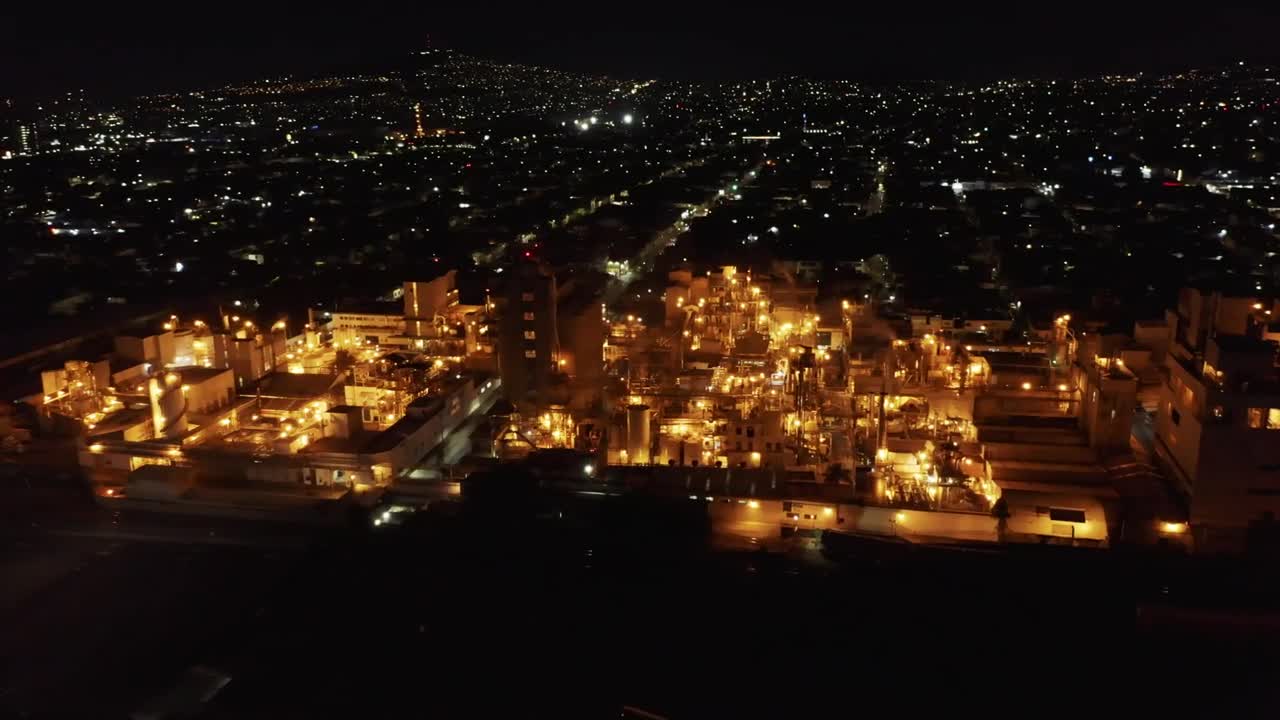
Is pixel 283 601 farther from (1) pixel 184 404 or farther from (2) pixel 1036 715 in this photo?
(2) pixel 1036 715


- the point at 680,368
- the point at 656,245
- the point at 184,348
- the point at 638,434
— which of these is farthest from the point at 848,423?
the point at 656,245

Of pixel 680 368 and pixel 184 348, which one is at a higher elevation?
pixel 184 348

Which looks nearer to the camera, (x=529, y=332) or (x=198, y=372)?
(x=198, y=372)

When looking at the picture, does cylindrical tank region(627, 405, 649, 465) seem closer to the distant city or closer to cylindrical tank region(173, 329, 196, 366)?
the distant city

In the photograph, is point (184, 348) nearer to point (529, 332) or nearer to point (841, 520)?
point (529, 332)

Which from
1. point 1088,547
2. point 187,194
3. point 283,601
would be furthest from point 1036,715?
point 187,194

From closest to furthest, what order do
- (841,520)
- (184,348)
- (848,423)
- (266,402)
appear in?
1. (841,520)
2. (848,423)
3. (266,402)
4. (184,348)
